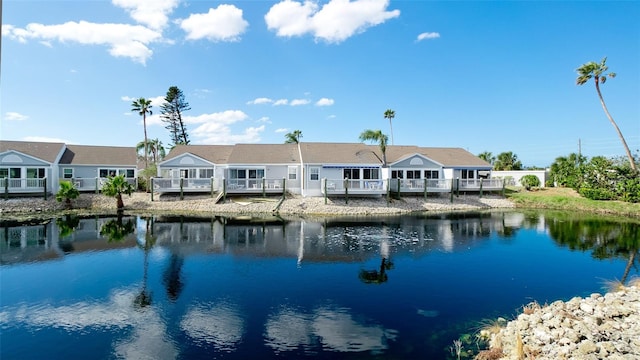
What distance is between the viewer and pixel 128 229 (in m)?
22.8

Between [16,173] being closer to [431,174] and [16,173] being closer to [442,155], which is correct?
[431,174]

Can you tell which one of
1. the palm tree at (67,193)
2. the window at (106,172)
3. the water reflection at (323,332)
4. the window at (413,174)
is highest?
the window at (106,172)

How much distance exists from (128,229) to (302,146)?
18.7 m

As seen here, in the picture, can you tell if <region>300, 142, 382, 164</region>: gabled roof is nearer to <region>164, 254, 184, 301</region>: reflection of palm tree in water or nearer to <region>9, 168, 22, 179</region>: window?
<region>164, 254, 184, 301</region>: reflection of palm tree in water

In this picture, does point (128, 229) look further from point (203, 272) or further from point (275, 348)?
point (275, 348)

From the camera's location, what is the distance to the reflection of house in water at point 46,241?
54.7 feet

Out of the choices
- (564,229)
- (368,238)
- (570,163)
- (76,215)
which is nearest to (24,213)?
(76,215)

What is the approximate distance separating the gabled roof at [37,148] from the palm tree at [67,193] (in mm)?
5912

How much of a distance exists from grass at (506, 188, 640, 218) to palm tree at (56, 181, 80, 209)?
139 feet

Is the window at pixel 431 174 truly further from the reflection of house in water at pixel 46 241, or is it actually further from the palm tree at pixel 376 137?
→ the reflection of house in water at pixel 46 241

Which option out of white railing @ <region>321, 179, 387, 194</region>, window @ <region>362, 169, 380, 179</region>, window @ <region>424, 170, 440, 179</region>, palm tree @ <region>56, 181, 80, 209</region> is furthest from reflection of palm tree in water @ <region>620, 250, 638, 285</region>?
palm tree @ <region>56, 181, 80, 209</region>

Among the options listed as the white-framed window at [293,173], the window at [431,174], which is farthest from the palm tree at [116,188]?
the window at [431,174]

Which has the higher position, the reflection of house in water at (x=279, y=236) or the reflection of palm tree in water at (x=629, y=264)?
the reflection of house in water at (x=279, y=236)

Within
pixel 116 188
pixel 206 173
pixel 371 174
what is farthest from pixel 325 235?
pixel 116 188
